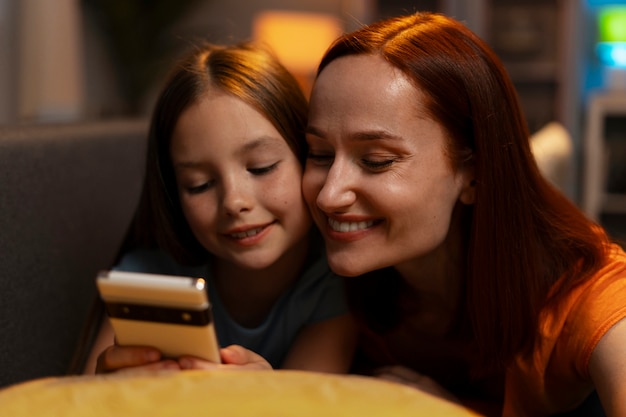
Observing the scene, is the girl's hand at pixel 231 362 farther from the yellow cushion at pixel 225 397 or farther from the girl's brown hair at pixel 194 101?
the girl's brown hair at pixel 194 101

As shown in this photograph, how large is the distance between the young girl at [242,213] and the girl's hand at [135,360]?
0.08 metres

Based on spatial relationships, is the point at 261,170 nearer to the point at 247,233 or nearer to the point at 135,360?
the point at 247,233

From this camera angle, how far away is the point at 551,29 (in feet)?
15.2

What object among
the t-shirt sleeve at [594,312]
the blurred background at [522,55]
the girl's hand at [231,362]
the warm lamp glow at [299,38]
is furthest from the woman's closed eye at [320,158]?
the warm lamp glow at [299,38]

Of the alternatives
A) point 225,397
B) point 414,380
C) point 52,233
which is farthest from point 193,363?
point 52,233

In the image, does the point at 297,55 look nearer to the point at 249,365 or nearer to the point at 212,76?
the point at 212,76

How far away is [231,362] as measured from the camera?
1090 mm

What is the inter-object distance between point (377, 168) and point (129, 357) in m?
0.44

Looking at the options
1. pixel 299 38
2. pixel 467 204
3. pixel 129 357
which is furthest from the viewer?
pixel 299 38

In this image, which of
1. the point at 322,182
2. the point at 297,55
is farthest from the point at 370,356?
the point at 297,55

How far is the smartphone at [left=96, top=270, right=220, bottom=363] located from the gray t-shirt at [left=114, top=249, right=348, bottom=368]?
43cm

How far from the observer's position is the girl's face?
1.28 m

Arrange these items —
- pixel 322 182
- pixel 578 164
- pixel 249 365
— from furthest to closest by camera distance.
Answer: pixel 578 164 < pixel 322 182 < pixel 249 365

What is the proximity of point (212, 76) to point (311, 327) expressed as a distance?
48 centimetres
